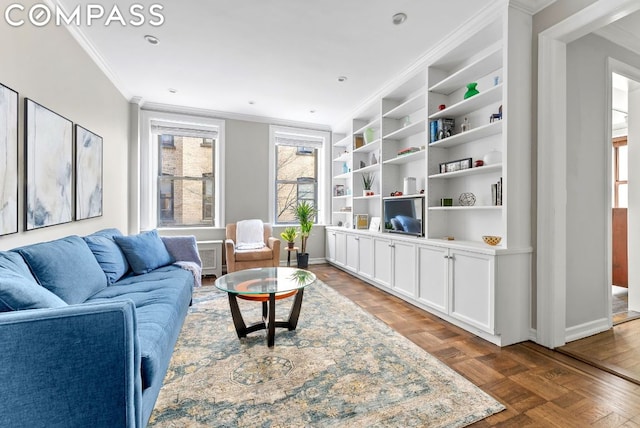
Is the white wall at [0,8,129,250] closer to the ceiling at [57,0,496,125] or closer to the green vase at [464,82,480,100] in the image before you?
the ceiling at [57,0,496,125]

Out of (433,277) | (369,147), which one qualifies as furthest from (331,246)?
(433,277)

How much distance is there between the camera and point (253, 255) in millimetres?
4148

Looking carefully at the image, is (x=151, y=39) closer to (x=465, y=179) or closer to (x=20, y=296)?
(x=20, y=296)

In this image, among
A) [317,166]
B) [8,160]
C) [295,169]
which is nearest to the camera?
[8,160]

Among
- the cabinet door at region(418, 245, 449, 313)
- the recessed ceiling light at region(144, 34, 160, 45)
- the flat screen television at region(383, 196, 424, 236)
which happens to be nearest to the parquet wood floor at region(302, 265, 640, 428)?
the cabinet door at region(418, 245, 449, 313)

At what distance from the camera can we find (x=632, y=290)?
3.02 m

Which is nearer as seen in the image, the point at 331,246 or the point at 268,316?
the point at 268,316

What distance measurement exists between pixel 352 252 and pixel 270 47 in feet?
9.91

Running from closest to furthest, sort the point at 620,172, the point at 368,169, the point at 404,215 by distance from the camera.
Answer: the point at 404,215 < the point at 368,169 < the point at 620,172

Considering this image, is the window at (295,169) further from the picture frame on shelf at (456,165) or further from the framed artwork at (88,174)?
the picture frame on shelf at (456,165)

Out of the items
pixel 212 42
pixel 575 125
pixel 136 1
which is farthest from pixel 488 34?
pixel 136 1

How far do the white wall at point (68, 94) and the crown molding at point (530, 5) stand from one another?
353 cm

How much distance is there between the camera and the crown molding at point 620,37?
247 cm

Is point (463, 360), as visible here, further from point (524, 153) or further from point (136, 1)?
point (136, 1)
